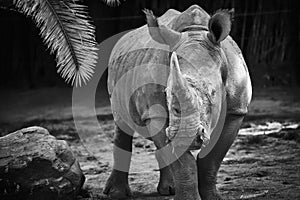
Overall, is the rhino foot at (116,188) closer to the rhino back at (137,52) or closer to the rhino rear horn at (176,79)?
the rhino back at (137,52)

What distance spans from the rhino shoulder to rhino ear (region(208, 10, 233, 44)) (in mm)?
359

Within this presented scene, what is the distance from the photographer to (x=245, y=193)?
5738 mm

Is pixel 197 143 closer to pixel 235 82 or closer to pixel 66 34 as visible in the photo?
pixel 235 82

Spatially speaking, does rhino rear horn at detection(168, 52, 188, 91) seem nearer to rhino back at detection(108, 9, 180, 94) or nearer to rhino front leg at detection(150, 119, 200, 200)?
rhino front leg at detection(150, 119, 200, 200)

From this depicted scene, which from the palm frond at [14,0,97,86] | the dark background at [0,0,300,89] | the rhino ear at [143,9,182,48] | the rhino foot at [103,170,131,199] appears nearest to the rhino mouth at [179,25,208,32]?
the rhino ear at [143,9,182,48]

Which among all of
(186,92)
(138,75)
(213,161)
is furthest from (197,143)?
(138,75)

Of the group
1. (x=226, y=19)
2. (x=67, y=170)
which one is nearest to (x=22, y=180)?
(x=67, y=170)

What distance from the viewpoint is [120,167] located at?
636 centimetres

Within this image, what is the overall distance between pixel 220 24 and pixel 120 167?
2.13 meters

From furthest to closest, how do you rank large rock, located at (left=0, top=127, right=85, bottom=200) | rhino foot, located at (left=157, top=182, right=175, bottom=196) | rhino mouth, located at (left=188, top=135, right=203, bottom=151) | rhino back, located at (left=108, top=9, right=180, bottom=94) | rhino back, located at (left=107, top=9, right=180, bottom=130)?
rhino foot, located at (left=157, top=182, right=175, bottom=196)
large rock, located at (left=0, top=127, right=85, bottom=200)
rhino back, located at (left=108, top=9, right=180, bottom=94)
rhino back, located at (left=107, top=9, right=180, bottom=130)
rhino mouth, located at (left=188, top=135, right=203, bottom=151)

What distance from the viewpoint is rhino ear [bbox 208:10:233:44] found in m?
4.78

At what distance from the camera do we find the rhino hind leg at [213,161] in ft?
17.5

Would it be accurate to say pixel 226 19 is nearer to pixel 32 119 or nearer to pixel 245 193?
pixel 245 193

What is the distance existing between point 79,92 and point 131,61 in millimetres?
6896
